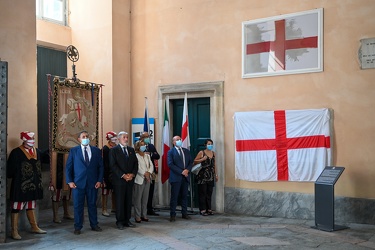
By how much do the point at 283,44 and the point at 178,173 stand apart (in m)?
3.15

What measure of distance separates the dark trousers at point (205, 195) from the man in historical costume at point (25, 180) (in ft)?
10.1

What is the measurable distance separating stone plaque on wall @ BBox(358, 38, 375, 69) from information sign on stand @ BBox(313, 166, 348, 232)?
6.08 ft

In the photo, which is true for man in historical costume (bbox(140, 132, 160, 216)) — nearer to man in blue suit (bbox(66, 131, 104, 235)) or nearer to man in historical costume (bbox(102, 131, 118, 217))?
man in historical costume (bbox(102, 131, 118, 217))

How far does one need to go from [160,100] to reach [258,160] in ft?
8.81

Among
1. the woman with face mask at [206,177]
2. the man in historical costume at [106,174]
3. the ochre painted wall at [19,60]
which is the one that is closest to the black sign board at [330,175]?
the woman with face mask at [206,177]

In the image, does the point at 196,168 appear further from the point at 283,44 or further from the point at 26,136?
the point at 26,136

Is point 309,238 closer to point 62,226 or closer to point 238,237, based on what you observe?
point 238,237

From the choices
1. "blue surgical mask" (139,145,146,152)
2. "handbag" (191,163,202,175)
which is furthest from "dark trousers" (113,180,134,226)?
"handbag" (191,163,202,175)

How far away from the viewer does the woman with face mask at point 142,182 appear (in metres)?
8.46

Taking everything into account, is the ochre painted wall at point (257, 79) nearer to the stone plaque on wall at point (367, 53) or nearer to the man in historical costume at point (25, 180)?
the stone plaque on wall at point (367, 53)

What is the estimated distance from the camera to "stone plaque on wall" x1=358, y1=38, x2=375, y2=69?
805cm

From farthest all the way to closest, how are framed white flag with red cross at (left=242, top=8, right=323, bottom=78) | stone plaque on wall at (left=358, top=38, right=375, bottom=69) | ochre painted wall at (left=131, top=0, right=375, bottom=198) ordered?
framed white flag with red cross at (left=242, top=8, right=323, bottom=78), ochre painted wall at (left=131, top=0, right=375, bottom=198), stone plaque on wall at (left=358, top=38, right=375, bottom=69)

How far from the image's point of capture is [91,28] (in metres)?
10.9

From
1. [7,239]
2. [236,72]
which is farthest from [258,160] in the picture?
[7,239]
